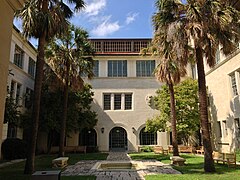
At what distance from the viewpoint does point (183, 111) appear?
25.3 m

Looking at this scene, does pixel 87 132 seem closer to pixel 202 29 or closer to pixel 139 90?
pixel 139 90

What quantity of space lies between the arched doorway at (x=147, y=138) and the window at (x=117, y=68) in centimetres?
754

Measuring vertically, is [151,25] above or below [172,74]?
above

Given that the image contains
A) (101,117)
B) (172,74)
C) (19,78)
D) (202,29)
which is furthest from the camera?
(101,117)

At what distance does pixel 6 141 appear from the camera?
66.2ft

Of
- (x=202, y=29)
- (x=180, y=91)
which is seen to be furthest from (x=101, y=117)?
(x=202, y=29)

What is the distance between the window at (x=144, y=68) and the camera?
31.4 m

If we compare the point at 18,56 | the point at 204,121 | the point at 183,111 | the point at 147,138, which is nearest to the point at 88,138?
the point at 147,138

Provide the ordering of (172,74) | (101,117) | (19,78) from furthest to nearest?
(101,117) → (19,78) → (172,74)

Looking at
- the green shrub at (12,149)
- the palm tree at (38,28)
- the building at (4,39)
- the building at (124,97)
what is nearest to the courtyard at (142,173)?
the palm tree at (38,28)

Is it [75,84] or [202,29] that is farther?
[75,84]

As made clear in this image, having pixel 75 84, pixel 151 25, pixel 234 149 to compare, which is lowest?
pixel 234 149

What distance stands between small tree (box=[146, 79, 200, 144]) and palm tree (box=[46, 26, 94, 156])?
953 centimetres

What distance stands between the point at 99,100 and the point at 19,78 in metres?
10.3
